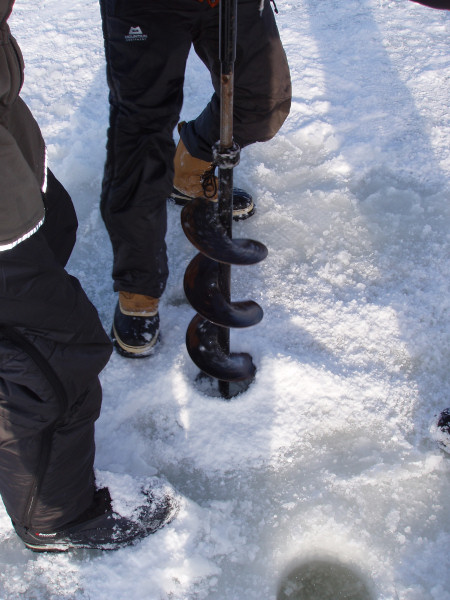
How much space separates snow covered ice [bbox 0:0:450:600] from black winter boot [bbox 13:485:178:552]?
0.14ft

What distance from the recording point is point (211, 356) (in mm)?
1855

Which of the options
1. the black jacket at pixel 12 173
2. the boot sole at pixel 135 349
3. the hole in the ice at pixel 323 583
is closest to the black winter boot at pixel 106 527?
the hole in the ice at pixel 323 583

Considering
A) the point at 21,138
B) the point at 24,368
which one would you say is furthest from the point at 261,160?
the point at 24,368

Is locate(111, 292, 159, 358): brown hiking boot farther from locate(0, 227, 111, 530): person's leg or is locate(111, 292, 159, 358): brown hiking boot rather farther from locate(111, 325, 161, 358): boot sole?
locate(0, 227, 111, 530): person's leg

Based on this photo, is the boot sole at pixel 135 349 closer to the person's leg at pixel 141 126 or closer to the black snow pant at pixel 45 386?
the person's leg at pixel 141 126

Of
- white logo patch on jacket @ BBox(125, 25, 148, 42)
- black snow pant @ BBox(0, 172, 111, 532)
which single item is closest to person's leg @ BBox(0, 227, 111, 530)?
black snow pant @ BBox(0, 172, 111, 532)

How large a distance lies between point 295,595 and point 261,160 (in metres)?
2.20

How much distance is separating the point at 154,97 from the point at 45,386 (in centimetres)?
109

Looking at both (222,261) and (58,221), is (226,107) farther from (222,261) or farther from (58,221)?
(58,221)

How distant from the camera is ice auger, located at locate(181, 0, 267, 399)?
1.28m

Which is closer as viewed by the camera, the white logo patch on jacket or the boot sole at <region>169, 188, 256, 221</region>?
the white logo patch on jacket

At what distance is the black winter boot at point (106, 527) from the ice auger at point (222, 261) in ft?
1.50

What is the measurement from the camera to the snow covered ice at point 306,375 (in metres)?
1.66

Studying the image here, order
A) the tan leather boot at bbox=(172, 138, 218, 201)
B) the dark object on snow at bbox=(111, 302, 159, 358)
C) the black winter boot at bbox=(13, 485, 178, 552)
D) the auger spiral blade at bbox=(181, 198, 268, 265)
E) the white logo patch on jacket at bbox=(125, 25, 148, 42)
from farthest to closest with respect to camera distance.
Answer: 1. the tan leather boot at bbox=(172, 138, 218, 201)
2. the dark object on snow at bbox=(111, 302, 159, 358)
3. the white logo patch on jacket at bbox=(125, 25, 148, 42)
4. the black winter boot at bbox=(13, 485, 178, 552)
5. the auger spiral blade at bbox=(181, 198, 268, 265)
